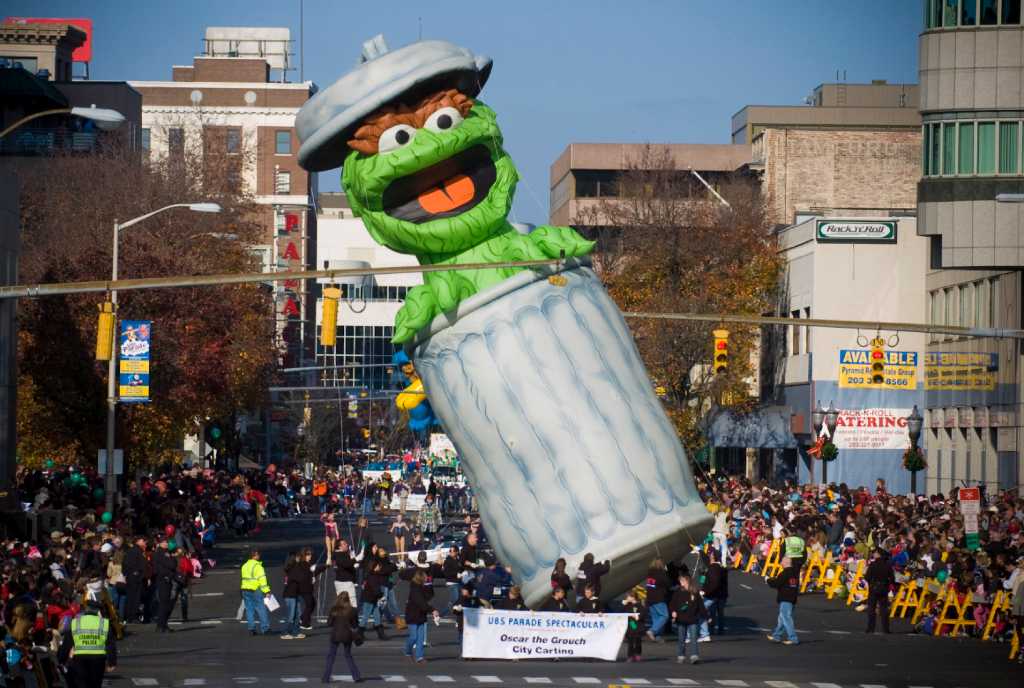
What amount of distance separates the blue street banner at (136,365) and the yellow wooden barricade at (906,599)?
17.0 meters

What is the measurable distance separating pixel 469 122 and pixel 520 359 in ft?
11.8

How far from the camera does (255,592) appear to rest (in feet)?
96.0

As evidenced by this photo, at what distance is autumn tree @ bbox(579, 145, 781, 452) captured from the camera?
210ft

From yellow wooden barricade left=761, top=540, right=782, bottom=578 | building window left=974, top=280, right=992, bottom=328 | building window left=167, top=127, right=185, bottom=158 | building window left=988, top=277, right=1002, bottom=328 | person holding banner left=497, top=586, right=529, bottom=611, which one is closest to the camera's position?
person holding banner left=497, top=586, right=529, bottom=611

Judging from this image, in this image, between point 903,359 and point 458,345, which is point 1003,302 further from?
point 458,345

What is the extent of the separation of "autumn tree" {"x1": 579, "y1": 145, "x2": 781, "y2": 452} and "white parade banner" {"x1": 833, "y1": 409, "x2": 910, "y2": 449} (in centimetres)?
612

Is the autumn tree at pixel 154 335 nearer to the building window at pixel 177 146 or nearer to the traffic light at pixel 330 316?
the building window at pixel 177 146

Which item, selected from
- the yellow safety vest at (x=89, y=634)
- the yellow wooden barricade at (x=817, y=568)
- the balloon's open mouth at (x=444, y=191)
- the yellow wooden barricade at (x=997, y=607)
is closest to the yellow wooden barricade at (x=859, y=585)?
the yellow wooden barricade at (x=817, y=568)

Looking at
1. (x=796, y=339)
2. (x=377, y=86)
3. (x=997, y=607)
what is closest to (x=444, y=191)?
(x=377, y=86)

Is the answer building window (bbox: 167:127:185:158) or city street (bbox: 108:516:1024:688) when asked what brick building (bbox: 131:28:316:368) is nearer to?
building window (bbox: 167:127:185:158)

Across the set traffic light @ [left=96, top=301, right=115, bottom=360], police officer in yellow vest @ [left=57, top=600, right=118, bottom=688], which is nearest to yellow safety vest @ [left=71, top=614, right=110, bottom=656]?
police officer in yellow vest @ [left=57, top=600, right=118, bottom=688]

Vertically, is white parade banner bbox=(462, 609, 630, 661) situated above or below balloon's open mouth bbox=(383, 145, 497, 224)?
below

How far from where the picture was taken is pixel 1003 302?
50.7 metres

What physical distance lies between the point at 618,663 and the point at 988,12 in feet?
97.3
